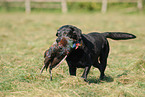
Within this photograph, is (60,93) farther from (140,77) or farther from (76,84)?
(140,77)

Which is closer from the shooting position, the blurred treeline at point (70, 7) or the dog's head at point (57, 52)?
the dog's head at point (57, 52)

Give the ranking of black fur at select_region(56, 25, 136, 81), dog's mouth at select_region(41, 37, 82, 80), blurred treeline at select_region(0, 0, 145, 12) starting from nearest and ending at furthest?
dog's mouth at select_region(41, 37, 82, 80) < black fur at select_region(56, 25, 136, 81) < blurred treeline at select_region(0, 0, 145, 12)

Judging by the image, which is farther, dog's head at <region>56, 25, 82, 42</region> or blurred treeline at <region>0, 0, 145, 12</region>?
blurred treeline at <region>0, 0, 145, 12</region>

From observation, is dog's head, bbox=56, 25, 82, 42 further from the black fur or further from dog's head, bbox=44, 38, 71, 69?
dog's head, bbox=44, 38, 71, 69

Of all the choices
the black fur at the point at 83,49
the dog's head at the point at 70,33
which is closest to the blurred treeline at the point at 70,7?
the black fur at the point at 83,49

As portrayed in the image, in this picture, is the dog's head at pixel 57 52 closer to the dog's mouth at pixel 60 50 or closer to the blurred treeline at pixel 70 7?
the dog's mouth at pixel 60 50

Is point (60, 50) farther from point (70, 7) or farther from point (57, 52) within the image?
point (70, 7)

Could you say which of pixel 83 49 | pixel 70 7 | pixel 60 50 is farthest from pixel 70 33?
pixel 70 7

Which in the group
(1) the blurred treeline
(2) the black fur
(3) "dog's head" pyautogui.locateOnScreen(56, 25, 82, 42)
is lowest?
(2) the black fur

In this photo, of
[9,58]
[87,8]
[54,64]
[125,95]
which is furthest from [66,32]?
[87,8]

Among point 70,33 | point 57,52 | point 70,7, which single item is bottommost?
point 57,52

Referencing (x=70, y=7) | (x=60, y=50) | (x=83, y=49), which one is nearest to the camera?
(x=60, y=50)

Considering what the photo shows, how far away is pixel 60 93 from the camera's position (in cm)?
357

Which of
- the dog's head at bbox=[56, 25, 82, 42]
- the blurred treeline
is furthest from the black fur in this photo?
the blurred treeline
